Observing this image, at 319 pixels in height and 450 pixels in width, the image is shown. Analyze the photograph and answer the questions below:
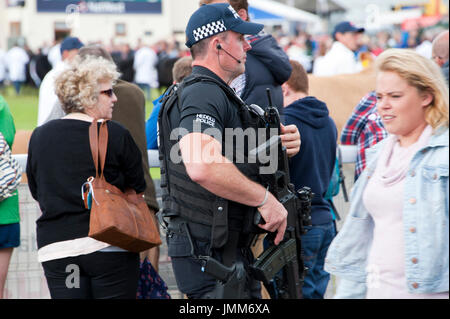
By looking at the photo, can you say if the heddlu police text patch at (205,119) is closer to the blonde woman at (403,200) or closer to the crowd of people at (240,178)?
the crowd of people at (240,178)

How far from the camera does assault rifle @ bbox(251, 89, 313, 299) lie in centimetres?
344

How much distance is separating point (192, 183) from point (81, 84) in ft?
4.18

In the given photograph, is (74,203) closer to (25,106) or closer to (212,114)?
Result: (212,114)

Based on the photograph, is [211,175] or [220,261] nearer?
[211,175]

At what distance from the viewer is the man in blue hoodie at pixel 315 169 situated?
15.3 ft

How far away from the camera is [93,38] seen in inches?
2072

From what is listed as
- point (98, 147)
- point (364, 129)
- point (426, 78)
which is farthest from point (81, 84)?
point (364, 129)

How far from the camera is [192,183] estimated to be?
3445mm

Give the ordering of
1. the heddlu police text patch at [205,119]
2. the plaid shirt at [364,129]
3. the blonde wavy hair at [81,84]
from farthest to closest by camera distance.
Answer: the plaid shirt at [364,129] → the blonde wavy hair at [81,84] → the heddlu police text patch at [205,119]

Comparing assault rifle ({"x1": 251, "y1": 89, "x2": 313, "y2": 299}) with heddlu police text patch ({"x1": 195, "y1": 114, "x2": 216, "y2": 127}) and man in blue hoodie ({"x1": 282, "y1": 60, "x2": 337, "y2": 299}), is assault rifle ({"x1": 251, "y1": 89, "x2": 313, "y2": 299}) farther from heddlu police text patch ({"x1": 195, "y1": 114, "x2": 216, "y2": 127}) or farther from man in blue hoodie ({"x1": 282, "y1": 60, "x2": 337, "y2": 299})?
man in blue hoodie ({"x1": 282, "y1": 60, "x2": 337, "y2": 299})

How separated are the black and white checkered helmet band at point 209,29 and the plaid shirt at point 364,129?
7.13 feet

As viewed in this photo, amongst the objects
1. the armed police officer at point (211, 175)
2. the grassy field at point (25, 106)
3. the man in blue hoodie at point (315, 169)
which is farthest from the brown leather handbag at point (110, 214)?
the grassy field at point (25, 106)
